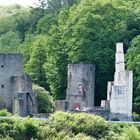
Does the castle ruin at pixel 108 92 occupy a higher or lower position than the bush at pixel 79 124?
higher

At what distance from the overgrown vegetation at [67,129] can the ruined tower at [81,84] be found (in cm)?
960

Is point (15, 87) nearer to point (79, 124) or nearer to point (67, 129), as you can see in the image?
point (79, 124)

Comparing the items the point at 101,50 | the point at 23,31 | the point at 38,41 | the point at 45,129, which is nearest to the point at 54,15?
the point at 23,31

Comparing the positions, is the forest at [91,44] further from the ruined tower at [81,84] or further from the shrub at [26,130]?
the shrub at [26,130]

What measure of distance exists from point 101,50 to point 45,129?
17.3 m

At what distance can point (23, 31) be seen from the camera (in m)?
80.9

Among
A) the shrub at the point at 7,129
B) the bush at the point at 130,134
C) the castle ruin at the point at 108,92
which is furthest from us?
the castle ruin at the point at 108,92

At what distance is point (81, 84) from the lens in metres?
48.0

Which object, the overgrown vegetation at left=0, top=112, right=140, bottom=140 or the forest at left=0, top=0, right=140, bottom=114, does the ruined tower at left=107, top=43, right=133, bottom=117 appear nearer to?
the forest at left=0, top=0, right=140, bottom=114

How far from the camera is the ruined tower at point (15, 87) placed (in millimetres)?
44219

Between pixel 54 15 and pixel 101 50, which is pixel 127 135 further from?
pixel 54 15

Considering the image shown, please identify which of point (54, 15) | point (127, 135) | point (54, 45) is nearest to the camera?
point (127, 135)

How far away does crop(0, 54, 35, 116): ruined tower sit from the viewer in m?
44.2

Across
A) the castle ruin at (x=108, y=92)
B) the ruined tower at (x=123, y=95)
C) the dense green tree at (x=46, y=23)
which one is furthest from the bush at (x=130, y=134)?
the dense green tree at (x=46, y=23)
